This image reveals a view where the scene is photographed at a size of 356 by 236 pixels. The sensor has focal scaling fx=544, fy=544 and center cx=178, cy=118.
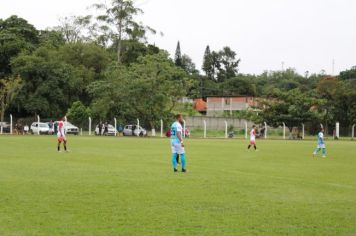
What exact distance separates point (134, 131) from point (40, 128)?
34.6 feet

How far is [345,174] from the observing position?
60.8 feet

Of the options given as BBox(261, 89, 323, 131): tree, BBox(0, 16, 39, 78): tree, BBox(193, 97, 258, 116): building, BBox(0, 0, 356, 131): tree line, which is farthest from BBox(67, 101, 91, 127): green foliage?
BBox(193, 97, 258, 116): building

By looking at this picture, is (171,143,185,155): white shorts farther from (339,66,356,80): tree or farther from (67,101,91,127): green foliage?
(339,66,356,80): tree

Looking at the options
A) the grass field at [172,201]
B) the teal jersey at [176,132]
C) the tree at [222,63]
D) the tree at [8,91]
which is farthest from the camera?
the tree at [222,63]

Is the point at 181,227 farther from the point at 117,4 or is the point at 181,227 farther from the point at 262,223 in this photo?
the point at 117,4

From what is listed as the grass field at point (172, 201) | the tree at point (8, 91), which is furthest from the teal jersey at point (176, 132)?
the tree at point (8, 91)

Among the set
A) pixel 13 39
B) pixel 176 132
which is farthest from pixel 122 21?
pixel 176 132

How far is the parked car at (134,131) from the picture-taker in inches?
2440

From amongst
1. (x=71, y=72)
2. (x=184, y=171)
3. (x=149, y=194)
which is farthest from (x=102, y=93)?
(x=149, y=194)

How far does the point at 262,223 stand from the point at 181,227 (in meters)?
1.48

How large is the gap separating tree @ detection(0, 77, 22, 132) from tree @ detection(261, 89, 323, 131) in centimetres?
2937

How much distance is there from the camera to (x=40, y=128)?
201ft

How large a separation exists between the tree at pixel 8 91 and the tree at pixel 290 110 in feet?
96.3

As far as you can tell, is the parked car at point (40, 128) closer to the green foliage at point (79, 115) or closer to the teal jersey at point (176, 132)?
the green foliage at point (79, 115)
